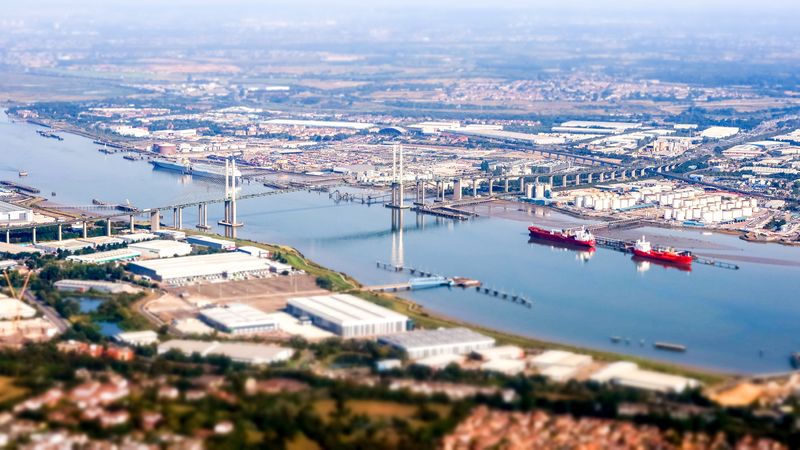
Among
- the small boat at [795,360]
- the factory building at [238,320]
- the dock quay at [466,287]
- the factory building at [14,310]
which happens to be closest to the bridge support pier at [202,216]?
the dock quay at [466,287]

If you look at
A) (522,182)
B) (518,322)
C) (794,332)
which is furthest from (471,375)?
(522,182)

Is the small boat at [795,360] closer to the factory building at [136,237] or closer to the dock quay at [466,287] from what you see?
the dock quay at [466,287]

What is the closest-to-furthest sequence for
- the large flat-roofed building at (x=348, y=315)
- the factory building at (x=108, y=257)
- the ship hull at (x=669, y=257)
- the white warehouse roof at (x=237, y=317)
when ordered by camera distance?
the large flat-roofed building at (x=348, y=315) → the white warehouse roof at (x=237, y=317) → the factory building at (x=108, y=257) → the ship hull at (x=669, y=257)

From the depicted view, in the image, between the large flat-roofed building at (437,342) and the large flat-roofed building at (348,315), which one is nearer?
the large flat-roofed building at (437,342)

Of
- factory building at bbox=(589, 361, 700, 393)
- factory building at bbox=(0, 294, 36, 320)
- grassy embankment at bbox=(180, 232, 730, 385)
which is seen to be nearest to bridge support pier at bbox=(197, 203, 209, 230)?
grassy embankment at bbox=(180, 232, 730, 385)

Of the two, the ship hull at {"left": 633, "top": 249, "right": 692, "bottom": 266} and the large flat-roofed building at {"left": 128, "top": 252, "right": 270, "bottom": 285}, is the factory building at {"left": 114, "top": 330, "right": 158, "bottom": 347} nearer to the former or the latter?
the large flat-roofed building at {"left": 128, "top": 252, "right": 270, "bottom": 285}

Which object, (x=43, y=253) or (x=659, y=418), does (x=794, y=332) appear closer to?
(x=659, y=418)
